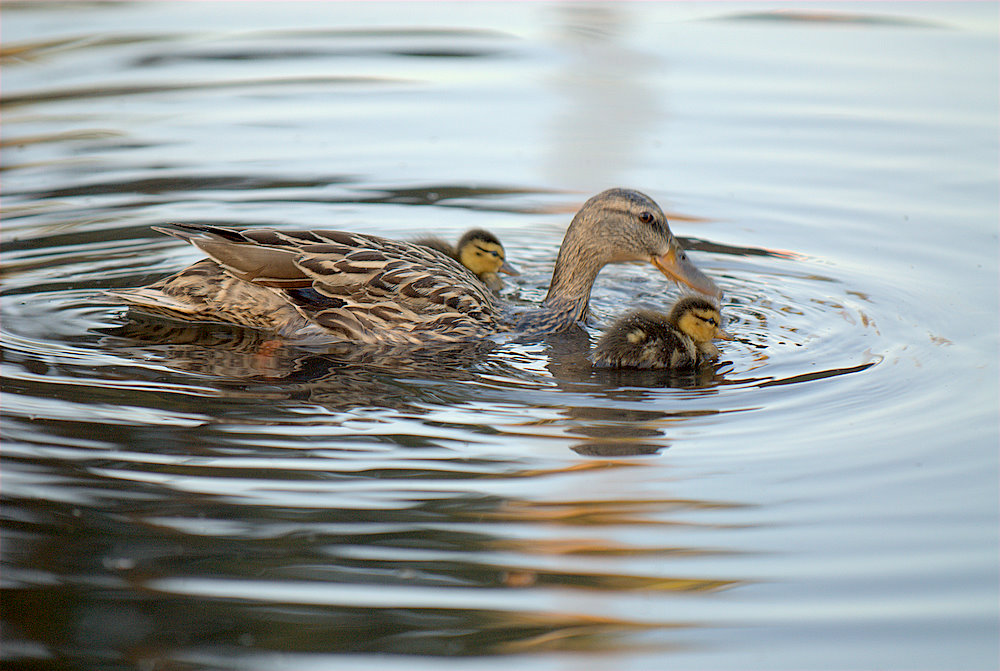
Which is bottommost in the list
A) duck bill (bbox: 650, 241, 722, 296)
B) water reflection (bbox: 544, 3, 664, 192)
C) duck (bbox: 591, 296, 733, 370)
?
duck (bbox: 591, 296, 733, 370)

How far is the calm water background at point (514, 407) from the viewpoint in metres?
3.28

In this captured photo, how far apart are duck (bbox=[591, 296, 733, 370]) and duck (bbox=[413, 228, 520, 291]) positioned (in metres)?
1.15

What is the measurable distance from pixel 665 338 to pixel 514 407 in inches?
37.0

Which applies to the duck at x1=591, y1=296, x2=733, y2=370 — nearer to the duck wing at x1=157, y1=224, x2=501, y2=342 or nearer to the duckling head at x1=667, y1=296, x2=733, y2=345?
the duckling head at x1=667, y1=296, x2=733, y2=345

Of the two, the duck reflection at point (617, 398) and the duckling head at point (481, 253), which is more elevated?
the duckling head at point (481, 253)

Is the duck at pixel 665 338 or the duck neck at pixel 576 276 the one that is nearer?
the duck at pixel 665 338

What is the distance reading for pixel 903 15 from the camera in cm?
1304

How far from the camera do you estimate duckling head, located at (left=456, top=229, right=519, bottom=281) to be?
6488mm

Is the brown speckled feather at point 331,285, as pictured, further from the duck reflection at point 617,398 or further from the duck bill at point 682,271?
the duck bill at point 682,271

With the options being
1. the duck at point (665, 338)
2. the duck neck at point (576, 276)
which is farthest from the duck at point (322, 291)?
the duck at point (665, 338)

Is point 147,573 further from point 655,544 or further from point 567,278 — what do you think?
point 567,278

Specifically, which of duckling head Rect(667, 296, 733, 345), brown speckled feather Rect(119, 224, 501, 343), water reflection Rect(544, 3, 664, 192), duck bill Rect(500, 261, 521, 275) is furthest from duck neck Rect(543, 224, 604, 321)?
water reflection Rect(544, 3, 664, 192)

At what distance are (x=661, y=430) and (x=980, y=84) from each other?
7166 mm

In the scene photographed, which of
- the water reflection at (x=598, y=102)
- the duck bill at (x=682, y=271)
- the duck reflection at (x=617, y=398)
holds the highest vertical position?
the water reflection at (x=598, y=102)
